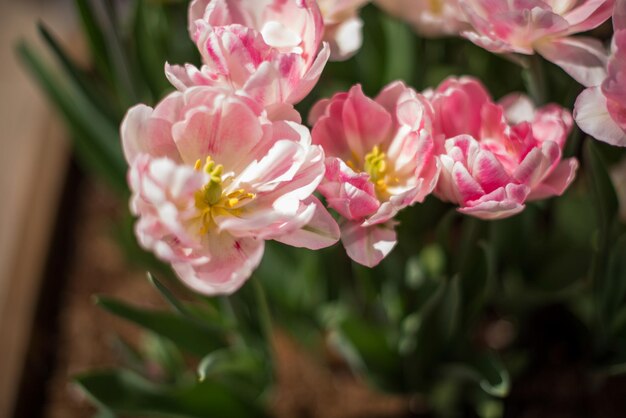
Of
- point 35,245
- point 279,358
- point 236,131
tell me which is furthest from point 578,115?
point 35,245

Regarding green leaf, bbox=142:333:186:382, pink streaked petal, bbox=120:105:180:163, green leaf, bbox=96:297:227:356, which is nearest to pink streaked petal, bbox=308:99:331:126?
pink streaked petal, bbox=120:105:180:163

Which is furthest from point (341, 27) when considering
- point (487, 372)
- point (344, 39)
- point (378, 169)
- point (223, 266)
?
point (487, 372)

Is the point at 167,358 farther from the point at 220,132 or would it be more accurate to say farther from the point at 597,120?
the point at 597,120

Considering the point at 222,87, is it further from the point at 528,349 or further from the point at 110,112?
the point at 528,349

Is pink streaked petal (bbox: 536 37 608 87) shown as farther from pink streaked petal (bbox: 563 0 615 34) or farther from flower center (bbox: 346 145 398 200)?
flower center (bbox: 346 145 398 200)

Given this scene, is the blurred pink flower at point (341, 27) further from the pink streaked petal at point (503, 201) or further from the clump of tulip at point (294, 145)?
the pink streaked petal at point (503, 201)

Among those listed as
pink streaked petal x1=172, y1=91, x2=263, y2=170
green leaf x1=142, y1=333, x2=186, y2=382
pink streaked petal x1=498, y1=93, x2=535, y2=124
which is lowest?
green leaf x1=142, y1=333, x2=186, y2=382
